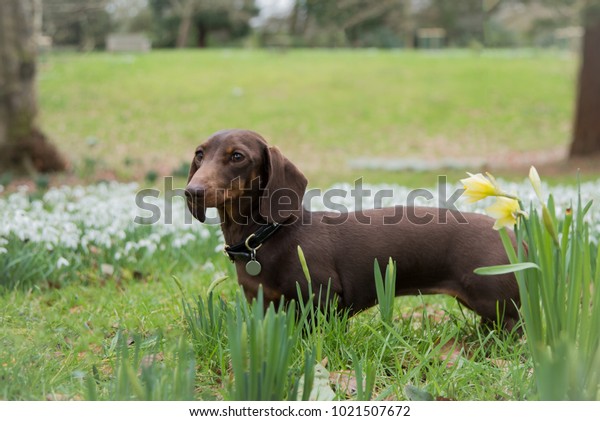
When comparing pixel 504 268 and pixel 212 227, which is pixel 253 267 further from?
pixel 212 227

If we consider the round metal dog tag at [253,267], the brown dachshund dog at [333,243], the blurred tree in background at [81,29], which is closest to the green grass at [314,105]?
the blurred tree in background at [81,29]

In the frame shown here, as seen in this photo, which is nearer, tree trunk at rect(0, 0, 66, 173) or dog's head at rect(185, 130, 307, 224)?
dog's head at rect(185, 130, 307, 224)

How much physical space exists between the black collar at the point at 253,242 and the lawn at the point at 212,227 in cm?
26

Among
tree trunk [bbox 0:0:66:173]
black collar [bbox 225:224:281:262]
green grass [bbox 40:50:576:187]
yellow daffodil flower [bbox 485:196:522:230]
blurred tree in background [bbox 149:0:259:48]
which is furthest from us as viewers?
blurred tree in background [bbox 149:0:259:48]

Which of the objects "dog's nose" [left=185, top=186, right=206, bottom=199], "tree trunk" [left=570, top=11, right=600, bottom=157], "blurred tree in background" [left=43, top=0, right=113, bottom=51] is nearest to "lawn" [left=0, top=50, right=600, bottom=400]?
"dog's nose" [left=185, top=186, right=206, bottom=199]

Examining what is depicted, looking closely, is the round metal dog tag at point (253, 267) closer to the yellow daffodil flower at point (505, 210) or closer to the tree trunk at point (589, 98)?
the yellow daffodil flower at point (505, 210)

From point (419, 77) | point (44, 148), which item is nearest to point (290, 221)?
point (44, 148)

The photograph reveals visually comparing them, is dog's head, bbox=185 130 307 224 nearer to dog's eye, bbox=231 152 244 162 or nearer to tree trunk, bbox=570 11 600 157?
dog's eye, bbox=231 152 244 162

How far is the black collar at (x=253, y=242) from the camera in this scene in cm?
311

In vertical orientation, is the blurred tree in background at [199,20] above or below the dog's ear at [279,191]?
above

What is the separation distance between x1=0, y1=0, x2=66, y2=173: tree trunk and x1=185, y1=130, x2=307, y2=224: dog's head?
319 inches

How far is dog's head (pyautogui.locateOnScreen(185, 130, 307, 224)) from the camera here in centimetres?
289

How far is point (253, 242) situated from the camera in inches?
123

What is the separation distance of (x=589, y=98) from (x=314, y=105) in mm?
9772
